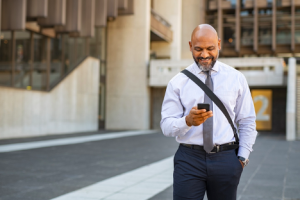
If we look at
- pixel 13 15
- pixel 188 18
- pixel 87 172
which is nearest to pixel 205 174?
pixel 87 172

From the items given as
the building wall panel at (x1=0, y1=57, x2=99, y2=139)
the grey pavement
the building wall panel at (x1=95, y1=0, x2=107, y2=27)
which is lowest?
the grey pavement

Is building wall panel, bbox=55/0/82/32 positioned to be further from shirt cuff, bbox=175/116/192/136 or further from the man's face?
shirt cuff, bbox=175/116/192/136

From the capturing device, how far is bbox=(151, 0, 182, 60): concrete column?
1394 inches

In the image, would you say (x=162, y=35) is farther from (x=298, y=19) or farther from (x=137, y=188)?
(x=137, y=188)

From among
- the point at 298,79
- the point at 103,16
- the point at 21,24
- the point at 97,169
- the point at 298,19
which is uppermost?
the point at 298,19

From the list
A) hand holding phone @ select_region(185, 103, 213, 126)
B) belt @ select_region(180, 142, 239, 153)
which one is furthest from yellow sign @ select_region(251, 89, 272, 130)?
hand holding phone @ select_region(185, 103, 213, 126)

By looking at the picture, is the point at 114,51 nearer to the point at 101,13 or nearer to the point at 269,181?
the point at 101,13

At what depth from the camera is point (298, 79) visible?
23031mm

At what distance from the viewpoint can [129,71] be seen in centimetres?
2945

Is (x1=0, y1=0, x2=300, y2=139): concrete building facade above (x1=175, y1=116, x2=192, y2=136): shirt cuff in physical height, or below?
above

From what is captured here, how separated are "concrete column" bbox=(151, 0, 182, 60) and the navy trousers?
32.8 metres

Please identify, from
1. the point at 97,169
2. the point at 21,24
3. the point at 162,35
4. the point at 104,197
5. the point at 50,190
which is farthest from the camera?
the point at 162,35

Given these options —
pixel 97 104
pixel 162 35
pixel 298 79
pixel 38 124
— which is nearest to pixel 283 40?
pixel 162 35

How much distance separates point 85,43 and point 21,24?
1024 cm
